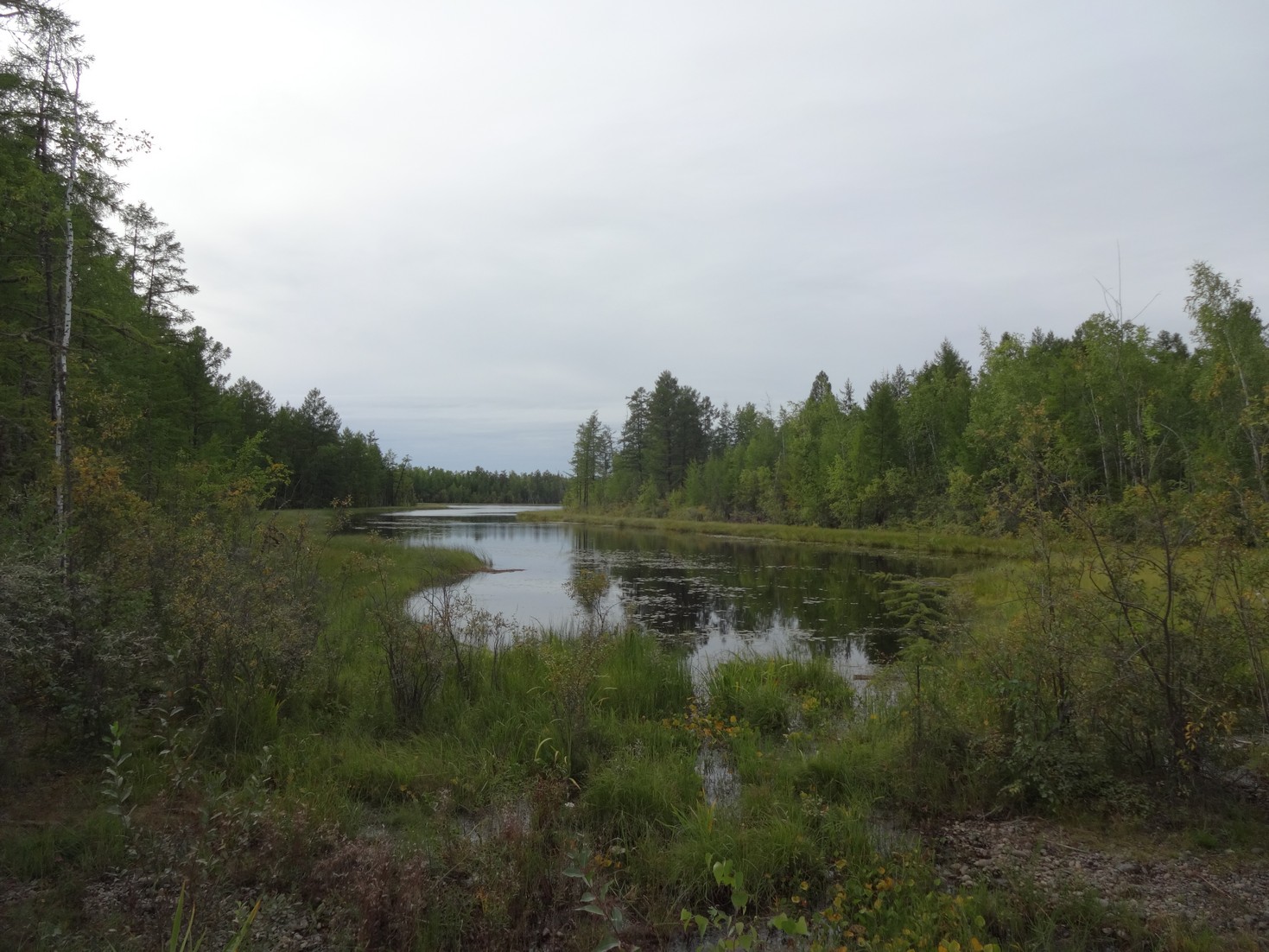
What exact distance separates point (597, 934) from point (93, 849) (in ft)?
10.5

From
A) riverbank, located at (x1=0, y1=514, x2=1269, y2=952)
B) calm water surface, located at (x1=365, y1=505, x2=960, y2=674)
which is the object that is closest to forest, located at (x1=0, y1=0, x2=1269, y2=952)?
riverbank, located at (x1=0, y1=514, x2=1269, y2=952)

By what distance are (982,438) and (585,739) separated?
15.0ft

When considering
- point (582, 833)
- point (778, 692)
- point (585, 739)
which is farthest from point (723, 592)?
point (582, 833)

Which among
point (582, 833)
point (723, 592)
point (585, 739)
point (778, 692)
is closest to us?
point (582, 833)

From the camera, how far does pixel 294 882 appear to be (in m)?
4.05

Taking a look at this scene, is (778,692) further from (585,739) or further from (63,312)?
(63,312)

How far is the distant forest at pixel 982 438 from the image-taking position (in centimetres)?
544

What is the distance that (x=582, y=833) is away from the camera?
486cm

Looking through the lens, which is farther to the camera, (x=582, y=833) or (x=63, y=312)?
(x=63, y=312)

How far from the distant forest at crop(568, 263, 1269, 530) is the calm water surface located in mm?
4225

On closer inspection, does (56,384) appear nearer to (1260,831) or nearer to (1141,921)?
(1141,921)

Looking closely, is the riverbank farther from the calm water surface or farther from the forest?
the calm water surface

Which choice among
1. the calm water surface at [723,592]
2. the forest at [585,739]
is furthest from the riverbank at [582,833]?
the calm water surface at [723,592]

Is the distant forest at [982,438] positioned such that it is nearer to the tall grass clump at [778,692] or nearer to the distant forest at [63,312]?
the tall grass clump at [778,692]
